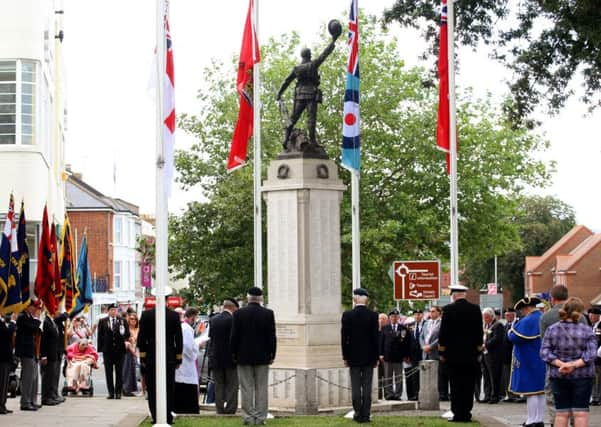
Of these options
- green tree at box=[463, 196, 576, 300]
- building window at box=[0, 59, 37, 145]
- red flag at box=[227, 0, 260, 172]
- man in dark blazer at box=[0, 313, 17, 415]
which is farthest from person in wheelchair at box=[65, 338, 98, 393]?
green tree at box=[463, 196, 576, 300]

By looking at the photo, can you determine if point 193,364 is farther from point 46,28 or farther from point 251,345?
point 46,28

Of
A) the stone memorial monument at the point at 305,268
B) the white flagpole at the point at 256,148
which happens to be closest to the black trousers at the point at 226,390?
the stone memorial monument at the point at 305,268

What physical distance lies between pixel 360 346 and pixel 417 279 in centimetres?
887

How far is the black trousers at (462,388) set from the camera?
57.0 ft

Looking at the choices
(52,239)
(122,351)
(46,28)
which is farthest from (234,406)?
(46,28)

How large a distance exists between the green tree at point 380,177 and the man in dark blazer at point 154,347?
26150mm

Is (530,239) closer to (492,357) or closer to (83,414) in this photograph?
(492,357)

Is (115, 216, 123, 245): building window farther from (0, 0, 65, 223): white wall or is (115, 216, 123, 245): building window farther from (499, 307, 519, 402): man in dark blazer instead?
(499, 307, 519, 402): man in dark blazer

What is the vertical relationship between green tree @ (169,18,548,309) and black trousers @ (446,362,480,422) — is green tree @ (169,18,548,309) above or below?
above

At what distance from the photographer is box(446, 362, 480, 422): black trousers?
1736cm

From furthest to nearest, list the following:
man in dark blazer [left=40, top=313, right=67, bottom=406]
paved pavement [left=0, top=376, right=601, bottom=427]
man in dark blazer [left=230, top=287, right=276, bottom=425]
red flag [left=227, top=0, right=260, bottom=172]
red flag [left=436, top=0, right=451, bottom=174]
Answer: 1. red flag [left=227, top=0, right=260, bottom=172]
2. man in dark blazer [left=40, top=313, right=67, bottom=406]
3. red flag [left=436, top=0, right=451, bottom=174]
4. paved pavement [left=0, top=376, right=601, bottom=427]
5. man in dark blazer [left=230, top=287, right=276, bottom=425]

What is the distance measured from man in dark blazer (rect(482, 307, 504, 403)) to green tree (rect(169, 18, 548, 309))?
59.4ft

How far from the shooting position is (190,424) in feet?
55.9

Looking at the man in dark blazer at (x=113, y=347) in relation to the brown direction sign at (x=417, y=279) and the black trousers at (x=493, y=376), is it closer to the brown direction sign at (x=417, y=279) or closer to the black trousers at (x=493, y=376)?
the brown direction sign at (x=417, y=279)
